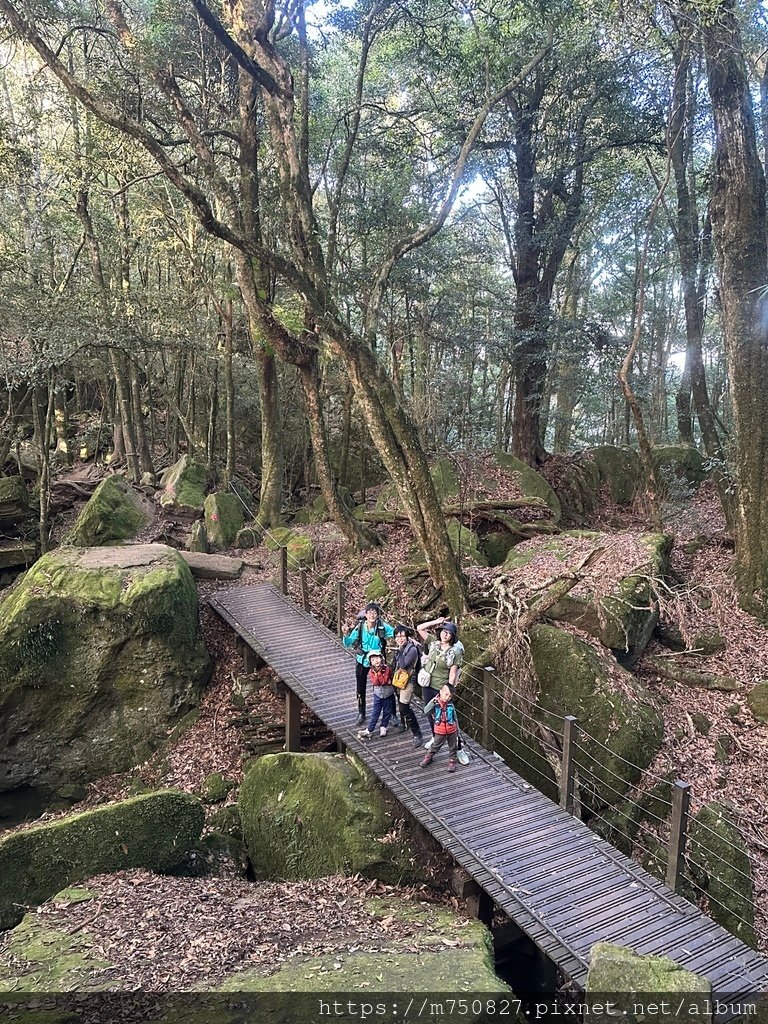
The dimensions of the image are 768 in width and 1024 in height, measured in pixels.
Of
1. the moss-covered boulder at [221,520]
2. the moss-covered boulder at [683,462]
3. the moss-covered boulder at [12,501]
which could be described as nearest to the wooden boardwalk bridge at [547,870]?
the moss-covered boulder at [221,520]

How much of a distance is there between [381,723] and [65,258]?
1789 centimetres

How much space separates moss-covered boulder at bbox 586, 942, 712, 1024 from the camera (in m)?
4.45

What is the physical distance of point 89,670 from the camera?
11.2 metres

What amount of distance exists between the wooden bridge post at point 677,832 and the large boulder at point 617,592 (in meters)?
3.42

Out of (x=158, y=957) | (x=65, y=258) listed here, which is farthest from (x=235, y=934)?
(x=65, y=258)

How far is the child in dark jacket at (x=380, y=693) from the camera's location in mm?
8438

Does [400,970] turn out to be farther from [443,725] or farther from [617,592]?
[617,592]

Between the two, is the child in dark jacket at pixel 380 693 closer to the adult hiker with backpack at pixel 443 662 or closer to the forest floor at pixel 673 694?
the adult hiker with backpack at pixel 443 662

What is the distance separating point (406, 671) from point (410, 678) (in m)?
0.15

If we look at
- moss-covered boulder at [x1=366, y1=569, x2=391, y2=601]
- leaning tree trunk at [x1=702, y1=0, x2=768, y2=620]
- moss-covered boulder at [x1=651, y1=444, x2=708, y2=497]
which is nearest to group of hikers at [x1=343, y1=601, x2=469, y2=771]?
moss-covered boulder at [x1=366, y1=569, x2=391, y2=601]

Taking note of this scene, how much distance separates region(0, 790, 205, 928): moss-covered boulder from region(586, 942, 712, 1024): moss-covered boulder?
4.99 m

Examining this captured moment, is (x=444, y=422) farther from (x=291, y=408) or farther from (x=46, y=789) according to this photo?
(x=46, y=789)

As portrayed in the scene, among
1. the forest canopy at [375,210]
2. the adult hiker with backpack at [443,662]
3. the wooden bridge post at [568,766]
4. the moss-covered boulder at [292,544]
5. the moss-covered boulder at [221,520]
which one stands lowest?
the wooden bridge post at [568,766]

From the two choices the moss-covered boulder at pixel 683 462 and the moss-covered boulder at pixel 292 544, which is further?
the moss-covered boulder at pixel 683 462
